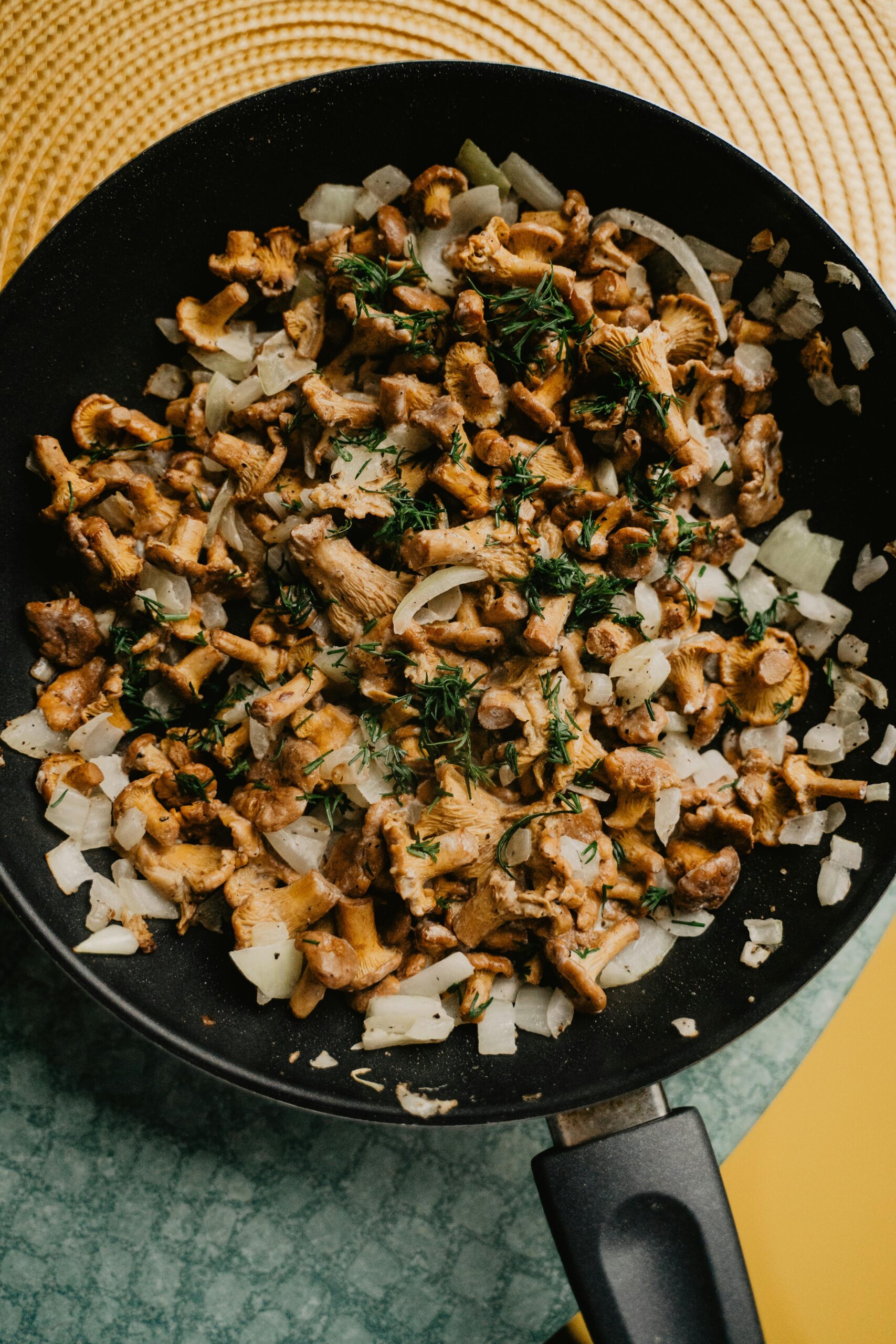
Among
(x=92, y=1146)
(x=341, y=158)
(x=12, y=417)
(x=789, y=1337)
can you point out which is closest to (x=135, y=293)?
(x=12, y=417)

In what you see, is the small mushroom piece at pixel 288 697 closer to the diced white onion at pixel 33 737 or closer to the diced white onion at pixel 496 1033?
the diced white onion at pixel 33 737

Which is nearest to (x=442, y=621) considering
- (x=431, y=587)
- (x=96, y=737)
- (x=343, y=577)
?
(x=431, y=587)

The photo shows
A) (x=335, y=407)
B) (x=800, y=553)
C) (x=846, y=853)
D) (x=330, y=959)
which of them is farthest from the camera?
(x=800, y=553)

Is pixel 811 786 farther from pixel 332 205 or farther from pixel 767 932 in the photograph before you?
pixel 332 205

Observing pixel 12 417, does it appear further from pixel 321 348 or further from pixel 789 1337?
pixel 789 1337

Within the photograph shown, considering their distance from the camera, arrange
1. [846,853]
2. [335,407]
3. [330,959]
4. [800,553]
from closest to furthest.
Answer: [330,959] → [335,407] → [846,853] → [800,553]

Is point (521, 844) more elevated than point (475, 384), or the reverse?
point (475, 384)

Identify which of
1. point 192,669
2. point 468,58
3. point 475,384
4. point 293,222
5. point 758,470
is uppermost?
point 468,58
